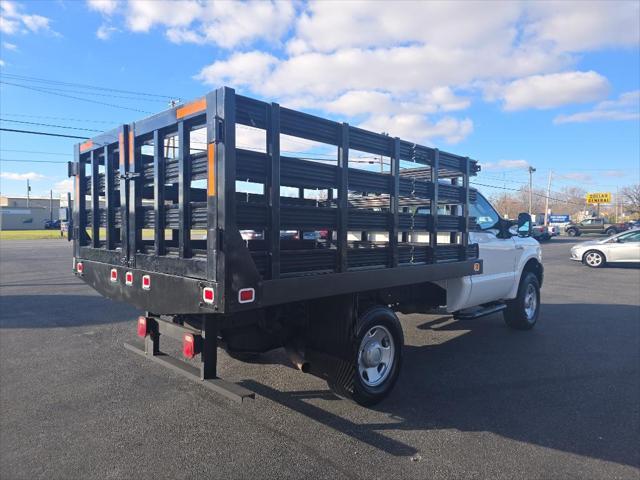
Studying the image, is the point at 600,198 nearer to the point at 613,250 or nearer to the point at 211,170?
the point at 613,250

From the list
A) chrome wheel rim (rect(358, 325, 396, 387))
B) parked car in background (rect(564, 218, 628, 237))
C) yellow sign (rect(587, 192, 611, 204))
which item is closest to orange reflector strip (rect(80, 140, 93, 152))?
chrome wheel rim (rect(358, 325, 396, 387))

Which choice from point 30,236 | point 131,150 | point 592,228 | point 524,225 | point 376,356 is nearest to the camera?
point 131,150

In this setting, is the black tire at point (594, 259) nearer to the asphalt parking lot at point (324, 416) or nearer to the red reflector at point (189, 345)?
the asphalt parking lot at point (324, 416)

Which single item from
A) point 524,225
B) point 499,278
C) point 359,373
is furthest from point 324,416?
point 524,225

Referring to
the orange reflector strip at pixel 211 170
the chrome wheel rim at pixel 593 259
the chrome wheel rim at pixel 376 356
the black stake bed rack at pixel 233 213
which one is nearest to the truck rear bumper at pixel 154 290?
the black stake bed rack at pixel 233 213

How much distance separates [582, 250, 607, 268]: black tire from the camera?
1712 centimetres

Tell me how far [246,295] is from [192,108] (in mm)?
1337

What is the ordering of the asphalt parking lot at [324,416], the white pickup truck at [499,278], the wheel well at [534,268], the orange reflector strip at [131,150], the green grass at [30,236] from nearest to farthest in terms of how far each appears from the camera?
1. the asphalt parking lot at [324,416]
2. the orange reflector strip at [131,150]
3. the white pickup truck at [499,278]
4. the wheel well at [534,268]
5. the green grass at [30,236]

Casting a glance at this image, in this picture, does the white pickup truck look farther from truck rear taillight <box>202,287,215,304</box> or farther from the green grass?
the green grass

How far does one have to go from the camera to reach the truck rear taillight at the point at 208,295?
289 centimetres

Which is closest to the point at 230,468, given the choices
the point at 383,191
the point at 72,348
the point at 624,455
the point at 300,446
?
the point at 300,446

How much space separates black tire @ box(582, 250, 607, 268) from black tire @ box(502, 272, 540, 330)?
12.2 meters

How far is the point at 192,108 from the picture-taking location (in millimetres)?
3041

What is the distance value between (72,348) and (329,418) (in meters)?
3.81
